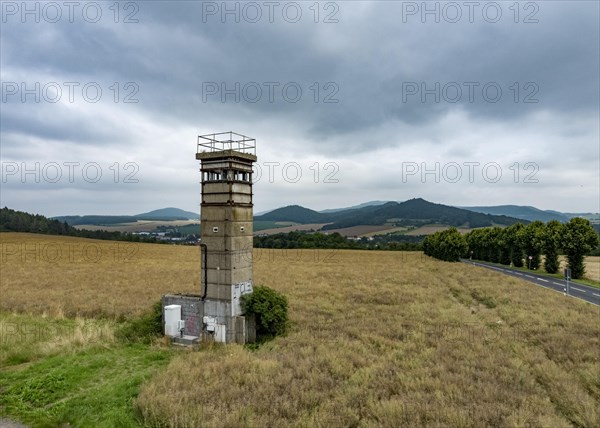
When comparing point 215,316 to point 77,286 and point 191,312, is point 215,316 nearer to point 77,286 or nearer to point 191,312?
point 191,312

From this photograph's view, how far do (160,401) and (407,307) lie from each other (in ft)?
55.2

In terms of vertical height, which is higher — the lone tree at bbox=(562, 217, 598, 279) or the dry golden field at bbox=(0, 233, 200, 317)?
the lone tree at bbox=(562, 217, 598, 279)

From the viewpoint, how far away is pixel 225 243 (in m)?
15.1

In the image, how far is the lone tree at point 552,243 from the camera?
150ft

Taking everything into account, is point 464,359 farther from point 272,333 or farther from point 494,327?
point 272,333

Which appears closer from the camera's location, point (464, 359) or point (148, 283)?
point (464, 359)

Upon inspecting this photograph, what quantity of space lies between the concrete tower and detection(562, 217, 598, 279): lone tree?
4401cm

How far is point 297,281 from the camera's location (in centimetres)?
3516

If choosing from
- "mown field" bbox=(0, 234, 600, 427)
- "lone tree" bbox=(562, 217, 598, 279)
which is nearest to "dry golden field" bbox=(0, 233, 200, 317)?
"mown field" bbox=(0, 234, 600, 427)

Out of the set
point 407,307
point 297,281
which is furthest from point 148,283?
point 407,307

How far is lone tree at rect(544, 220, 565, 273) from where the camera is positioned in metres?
45.8

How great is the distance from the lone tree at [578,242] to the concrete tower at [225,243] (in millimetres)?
44009

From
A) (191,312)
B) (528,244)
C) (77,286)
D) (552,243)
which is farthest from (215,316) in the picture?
(528,244)

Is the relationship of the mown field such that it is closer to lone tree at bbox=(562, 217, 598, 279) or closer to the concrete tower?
the concrete tower
